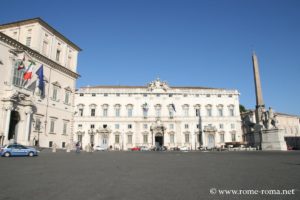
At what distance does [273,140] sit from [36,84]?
29.1m

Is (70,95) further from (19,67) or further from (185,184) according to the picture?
(185,184)

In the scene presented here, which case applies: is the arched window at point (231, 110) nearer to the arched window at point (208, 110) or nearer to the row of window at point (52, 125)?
the arched window at point (208, 110)

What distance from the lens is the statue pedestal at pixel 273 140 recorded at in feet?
88.6

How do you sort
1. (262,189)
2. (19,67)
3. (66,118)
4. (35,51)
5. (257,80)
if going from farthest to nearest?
(66,118) → (257,80) → (35,51) → (19,67) → (262,189)

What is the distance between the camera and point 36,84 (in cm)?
2838

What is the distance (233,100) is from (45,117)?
42.9 meters

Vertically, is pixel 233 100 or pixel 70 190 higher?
pixel 233 100

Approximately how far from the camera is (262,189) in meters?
5.00

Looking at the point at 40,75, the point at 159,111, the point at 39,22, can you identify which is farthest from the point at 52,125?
the point at 159,111

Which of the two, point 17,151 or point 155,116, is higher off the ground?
point 155,116

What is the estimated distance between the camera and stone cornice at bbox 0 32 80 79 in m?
24.9

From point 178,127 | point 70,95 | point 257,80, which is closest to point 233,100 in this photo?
point 178,127

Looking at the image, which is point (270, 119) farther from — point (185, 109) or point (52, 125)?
point (185, 109)

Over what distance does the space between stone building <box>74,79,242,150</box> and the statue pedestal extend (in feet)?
82.5
